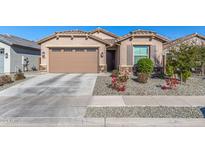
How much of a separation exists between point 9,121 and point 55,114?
1.38m

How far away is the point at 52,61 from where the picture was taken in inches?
788

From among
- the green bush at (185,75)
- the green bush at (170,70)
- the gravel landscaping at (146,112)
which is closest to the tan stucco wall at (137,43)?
the green bush at (170,70)

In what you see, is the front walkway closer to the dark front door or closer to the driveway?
the driveway

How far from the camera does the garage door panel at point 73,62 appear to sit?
2002 cm

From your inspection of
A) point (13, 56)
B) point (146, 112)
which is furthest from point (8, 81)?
point (146, 112)

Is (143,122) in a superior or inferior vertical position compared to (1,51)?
inferior

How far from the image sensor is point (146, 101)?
8.83 meters

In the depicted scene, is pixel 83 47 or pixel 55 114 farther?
pixel 83 47

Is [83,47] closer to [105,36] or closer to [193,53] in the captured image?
[105,36]

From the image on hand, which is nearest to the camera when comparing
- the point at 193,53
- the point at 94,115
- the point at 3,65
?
the point at 94,115

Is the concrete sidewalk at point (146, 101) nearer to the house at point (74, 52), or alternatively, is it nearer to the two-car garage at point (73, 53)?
the house at point (74, 52)

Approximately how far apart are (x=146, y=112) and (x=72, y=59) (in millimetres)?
14061

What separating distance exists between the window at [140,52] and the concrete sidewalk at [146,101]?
30.3 ft

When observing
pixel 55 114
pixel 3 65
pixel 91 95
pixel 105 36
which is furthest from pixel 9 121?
pixel 105 36
